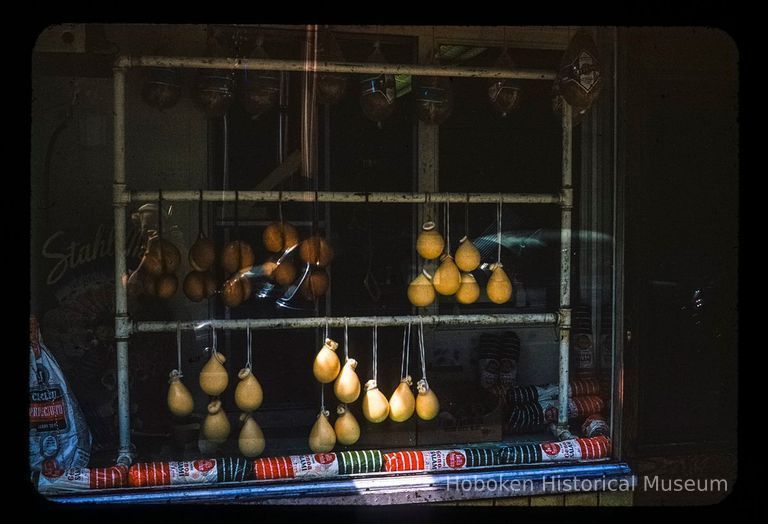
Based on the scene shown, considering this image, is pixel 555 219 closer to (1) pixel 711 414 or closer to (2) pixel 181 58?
(1) pixel 711 414

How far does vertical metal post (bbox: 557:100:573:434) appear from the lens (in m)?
3.51

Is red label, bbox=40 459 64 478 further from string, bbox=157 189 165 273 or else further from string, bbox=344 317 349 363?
string, bbox=344 317 349 363

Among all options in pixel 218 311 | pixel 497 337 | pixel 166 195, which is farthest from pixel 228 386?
pixel 497 337

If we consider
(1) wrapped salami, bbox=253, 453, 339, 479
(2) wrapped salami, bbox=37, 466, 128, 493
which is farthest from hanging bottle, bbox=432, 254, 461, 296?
(2) wrapped salami, bbox=37, 466, 128, 493

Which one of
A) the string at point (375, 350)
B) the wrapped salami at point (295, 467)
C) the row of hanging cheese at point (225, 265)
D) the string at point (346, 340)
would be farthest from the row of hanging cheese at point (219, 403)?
the string at point (375, 350)

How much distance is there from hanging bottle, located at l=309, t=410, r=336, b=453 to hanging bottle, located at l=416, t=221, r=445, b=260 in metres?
0.90

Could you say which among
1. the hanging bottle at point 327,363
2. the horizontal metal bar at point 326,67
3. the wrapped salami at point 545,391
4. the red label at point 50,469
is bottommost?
the red label at point 50,469

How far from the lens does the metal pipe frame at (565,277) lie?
138 inches

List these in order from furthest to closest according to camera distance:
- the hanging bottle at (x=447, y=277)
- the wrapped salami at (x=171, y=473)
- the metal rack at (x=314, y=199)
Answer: the hanging bottle at (x=447, y=277)
the metal rack at (x=314, y=199)
the wrapped salami at (x=171, y=473)

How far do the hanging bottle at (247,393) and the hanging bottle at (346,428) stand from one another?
37 cm

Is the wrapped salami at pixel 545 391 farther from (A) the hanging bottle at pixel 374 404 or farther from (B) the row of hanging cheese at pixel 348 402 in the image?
(A) the hanging bottle at pixel 374 404

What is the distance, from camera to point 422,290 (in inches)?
138

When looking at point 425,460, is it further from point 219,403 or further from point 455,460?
point 219,403

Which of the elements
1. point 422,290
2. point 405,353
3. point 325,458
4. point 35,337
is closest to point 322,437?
point 325,458
